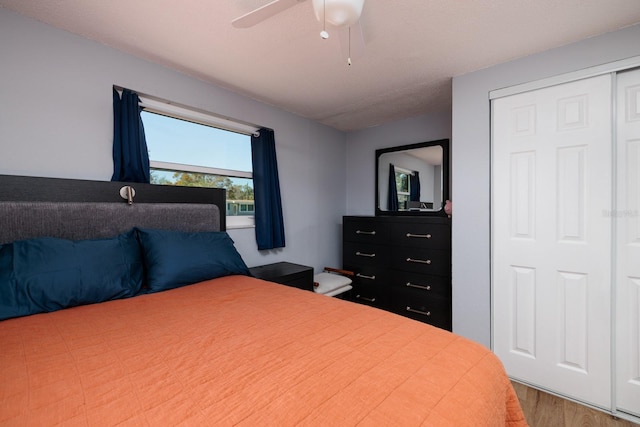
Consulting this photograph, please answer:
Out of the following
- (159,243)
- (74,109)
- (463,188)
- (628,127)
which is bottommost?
(159,243)

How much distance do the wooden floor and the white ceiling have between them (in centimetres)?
239

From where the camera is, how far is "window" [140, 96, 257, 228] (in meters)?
2.16

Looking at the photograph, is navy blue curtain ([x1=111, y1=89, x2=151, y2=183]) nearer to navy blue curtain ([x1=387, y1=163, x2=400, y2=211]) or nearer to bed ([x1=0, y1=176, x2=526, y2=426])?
bed ([x1=0, y1=176, x2=526, y2=426])

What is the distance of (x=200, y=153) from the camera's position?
2.46m

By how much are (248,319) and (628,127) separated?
2455 millimetres

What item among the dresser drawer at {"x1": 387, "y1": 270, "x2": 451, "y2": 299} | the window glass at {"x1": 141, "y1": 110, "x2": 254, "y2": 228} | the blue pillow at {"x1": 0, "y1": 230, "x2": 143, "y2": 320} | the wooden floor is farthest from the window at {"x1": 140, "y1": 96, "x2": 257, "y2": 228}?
the wooden floor

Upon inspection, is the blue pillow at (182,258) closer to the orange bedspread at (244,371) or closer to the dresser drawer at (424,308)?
the orange bedspread at (244,371)

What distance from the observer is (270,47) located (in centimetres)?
184

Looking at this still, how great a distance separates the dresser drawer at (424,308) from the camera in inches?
100

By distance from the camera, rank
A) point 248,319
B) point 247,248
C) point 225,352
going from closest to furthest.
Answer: point 225,352 → point 248,319 → point 247,248

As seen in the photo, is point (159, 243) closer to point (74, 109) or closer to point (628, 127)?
point (74, 109)

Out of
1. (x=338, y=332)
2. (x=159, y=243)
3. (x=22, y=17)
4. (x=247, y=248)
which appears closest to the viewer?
(x=338, y=332)

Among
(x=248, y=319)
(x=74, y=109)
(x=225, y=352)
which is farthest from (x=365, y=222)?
(x=74, y=109)

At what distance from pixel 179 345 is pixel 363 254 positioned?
2.49 m
